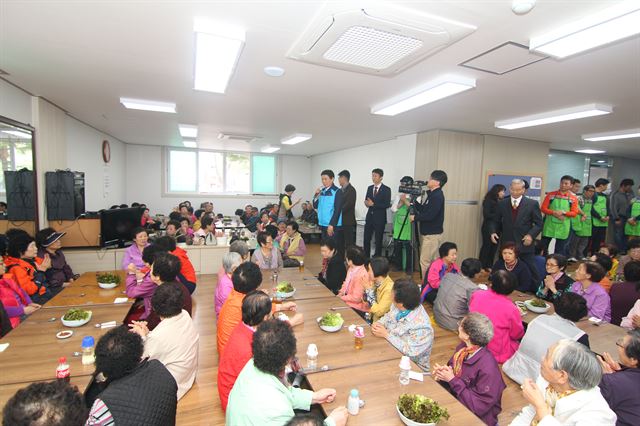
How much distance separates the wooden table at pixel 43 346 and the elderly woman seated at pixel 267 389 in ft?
3.80

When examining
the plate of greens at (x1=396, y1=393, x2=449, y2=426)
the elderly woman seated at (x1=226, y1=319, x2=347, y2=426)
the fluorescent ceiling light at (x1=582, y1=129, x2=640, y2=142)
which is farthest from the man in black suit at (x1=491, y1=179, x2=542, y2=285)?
the elderly woman seated at (x1=226, y1=319, x2=347, y2=426)

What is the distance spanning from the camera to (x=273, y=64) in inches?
119

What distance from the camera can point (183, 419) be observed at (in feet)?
6.89

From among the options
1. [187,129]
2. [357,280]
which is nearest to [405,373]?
[357,280]

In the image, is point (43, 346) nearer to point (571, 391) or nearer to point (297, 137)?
point (571, 391)

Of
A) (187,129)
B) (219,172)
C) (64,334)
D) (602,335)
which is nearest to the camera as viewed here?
(64,334)

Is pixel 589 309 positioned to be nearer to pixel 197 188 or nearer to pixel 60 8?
pixel 60 8

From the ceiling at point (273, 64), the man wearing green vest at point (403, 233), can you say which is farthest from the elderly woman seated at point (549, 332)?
the man wearing green vest at point (403, 233)

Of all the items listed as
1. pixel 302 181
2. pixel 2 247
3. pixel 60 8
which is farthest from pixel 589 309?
pixel 302 181

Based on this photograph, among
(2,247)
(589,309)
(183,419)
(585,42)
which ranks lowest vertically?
(183,419)

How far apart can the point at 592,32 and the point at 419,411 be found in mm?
2600

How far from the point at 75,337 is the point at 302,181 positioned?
10.7 metres

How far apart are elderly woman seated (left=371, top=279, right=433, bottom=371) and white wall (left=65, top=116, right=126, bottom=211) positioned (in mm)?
6272

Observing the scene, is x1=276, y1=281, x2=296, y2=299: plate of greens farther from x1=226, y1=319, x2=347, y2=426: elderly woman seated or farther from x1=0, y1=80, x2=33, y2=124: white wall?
x1=0, y1=80, x2=33, y2=124: white wall
